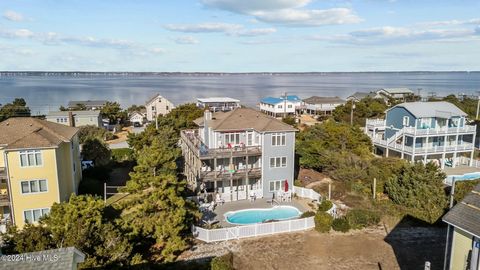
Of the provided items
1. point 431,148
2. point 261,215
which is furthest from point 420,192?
point 431,148

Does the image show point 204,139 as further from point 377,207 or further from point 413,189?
point 413,189

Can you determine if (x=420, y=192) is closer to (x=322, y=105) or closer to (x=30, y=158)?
(x=30, y=158)

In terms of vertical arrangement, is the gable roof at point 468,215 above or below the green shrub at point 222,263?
above

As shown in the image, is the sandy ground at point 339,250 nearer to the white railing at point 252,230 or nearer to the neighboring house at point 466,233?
the white railing at point 252,230

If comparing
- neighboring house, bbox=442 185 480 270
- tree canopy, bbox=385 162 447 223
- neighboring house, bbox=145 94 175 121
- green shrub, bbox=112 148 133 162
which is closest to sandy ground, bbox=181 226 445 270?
tree canopy, bbox=385 162 447 223

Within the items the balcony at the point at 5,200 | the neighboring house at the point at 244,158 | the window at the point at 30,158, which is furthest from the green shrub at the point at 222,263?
the balcony at the point at 5,200

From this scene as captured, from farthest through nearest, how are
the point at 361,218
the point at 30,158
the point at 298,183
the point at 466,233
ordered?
1. the point at 298,183
2. the point at 361,218
3. the point at 30,158
4. the point at 466,233

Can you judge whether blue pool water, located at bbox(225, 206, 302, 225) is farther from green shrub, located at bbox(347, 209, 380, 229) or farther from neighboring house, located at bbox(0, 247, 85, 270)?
neighboring house, located at bbox(0, 247, 85, 270)
